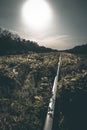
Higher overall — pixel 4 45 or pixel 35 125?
pixel 4 45

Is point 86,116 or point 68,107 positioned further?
point 68,107

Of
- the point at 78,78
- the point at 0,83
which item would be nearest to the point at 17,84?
the point at 0,83

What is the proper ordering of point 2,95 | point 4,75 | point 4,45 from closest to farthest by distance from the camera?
point 2,95 < point 4,75 < point 4,45

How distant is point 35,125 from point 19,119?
49cm

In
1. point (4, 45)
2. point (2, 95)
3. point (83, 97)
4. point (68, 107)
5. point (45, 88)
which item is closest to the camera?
point (68, 107)

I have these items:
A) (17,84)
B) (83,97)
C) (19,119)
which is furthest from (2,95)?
(83,97)

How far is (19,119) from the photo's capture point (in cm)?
541

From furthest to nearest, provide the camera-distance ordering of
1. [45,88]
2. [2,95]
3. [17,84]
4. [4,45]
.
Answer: [4,45] < [17,84] < [45,88] < [2,95]

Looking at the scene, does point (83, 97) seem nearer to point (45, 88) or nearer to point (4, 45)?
point (45, 88)

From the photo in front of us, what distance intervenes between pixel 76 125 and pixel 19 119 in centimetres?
140

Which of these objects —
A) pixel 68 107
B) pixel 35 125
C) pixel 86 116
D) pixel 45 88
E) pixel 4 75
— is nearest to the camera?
pixel 35 125

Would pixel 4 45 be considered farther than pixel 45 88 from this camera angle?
Yes

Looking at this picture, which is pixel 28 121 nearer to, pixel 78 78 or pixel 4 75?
pixel 78 78

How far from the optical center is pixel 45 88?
26.8 ft
